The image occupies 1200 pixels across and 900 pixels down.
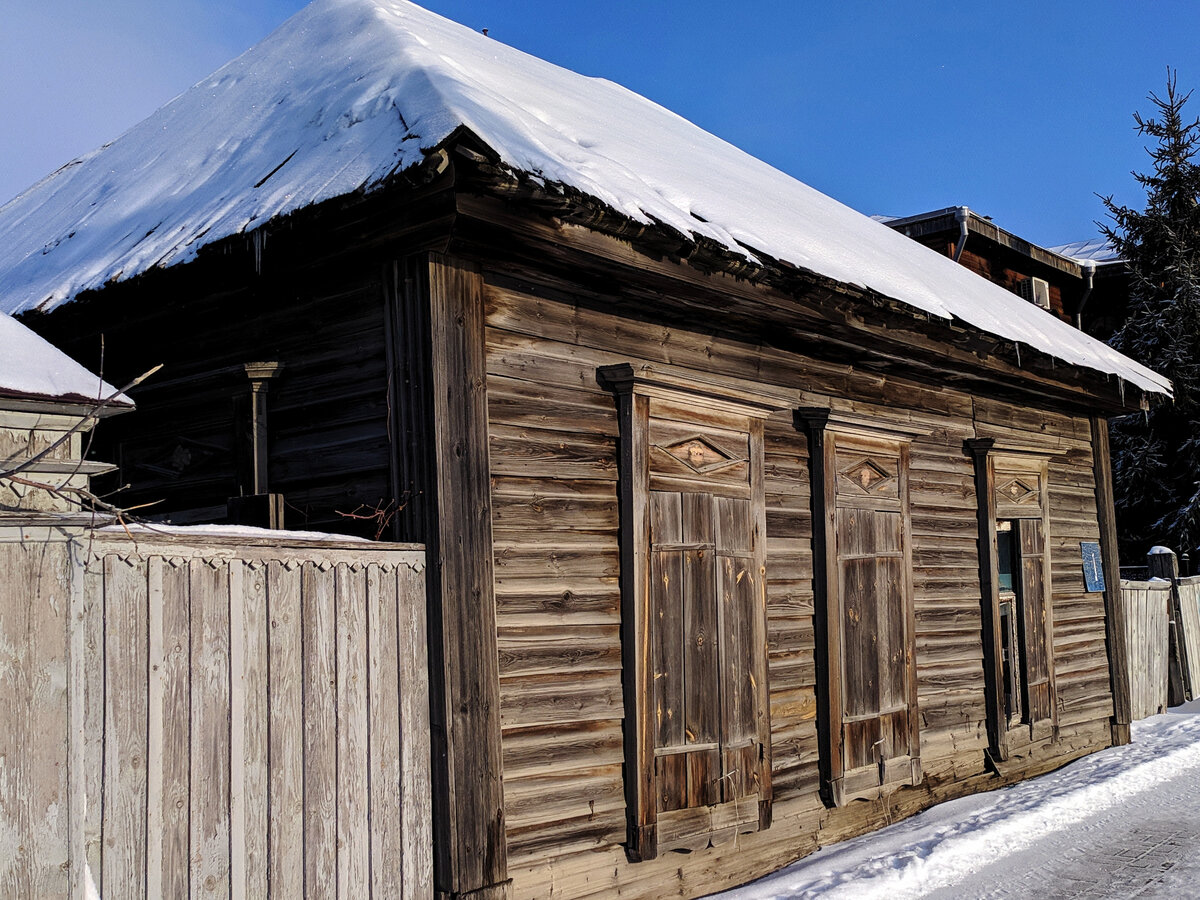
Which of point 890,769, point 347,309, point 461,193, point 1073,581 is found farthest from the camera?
point 1073,581

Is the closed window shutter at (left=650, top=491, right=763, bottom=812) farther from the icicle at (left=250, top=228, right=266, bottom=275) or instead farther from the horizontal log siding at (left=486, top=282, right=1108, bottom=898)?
the icicle at (left=250, top=228, right=266, bottom=275)

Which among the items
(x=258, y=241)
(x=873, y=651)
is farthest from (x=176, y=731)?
(x=873, y=651)

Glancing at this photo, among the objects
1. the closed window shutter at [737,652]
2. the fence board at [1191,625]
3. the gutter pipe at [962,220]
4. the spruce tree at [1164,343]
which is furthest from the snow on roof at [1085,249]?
the closed window shutter at [737,652]

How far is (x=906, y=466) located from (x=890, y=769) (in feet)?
7.17

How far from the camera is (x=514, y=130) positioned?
4555 millimetres

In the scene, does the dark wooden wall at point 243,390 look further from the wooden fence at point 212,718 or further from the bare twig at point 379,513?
the wooden fence at point 212,718

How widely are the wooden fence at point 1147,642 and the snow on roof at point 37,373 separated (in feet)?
37.1

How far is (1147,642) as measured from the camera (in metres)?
12.4

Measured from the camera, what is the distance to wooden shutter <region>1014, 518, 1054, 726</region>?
9438mm

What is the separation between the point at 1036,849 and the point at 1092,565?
4.99 meters

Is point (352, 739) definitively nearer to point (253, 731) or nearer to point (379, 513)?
point (253, 731)

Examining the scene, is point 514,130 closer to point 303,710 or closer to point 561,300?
point 561,300

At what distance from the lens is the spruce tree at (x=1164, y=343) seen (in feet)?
71.0

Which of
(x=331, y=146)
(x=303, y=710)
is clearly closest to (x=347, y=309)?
(x=331, y=146)
